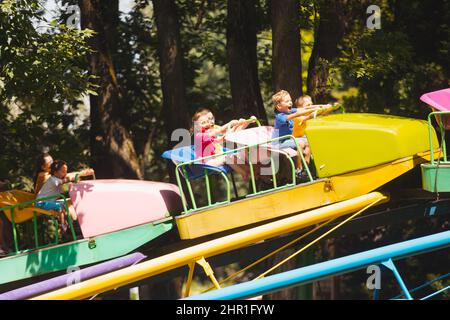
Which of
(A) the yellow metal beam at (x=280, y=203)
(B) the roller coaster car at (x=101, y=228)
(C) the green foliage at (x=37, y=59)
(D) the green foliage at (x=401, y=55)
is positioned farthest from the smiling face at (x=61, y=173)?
(D) the green foliage at (x=401, y=55)

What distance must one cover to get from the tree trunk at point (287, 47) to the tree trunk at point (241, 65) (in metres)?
0.93

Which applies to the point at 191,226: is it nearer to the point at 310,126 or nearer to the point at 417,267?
the point at 310,126

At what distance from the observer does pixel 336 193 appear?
9.22 m

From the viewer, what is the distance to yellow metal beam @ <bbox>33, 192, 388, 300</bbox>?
820 cm

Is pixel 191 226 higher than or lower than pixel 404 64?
lower

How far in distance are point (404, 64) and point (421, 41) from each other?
2.27 m

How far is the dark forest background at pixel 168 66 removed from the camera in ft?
38.5

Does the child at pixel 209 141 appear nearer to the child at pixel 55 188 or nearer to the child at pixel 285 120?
the child at pixel 285 120

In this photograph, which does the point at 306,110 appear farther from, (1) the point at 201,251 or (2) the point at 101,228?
(2) the point at 101,228

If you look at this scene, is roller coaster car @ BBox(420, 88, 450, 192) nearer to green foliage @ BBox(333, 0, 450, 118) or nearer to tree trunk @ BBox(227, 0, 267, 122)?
green foliage @ BBox(333, 0, 450, 118)

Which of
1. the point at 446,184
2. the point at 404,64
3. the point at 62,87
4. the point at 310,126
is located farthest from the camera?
the point at 404,64

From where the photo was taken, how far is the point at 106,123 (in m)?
14.9

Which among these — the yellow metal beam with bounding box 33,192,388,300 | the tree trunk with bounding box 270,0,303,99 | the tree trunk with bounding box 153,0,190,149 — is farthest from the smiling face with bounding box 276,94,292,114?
the tree trunk with bounding box 153,0,190,149

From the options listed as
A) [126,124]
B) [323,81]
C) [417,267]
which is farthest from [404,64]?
[417,267]
